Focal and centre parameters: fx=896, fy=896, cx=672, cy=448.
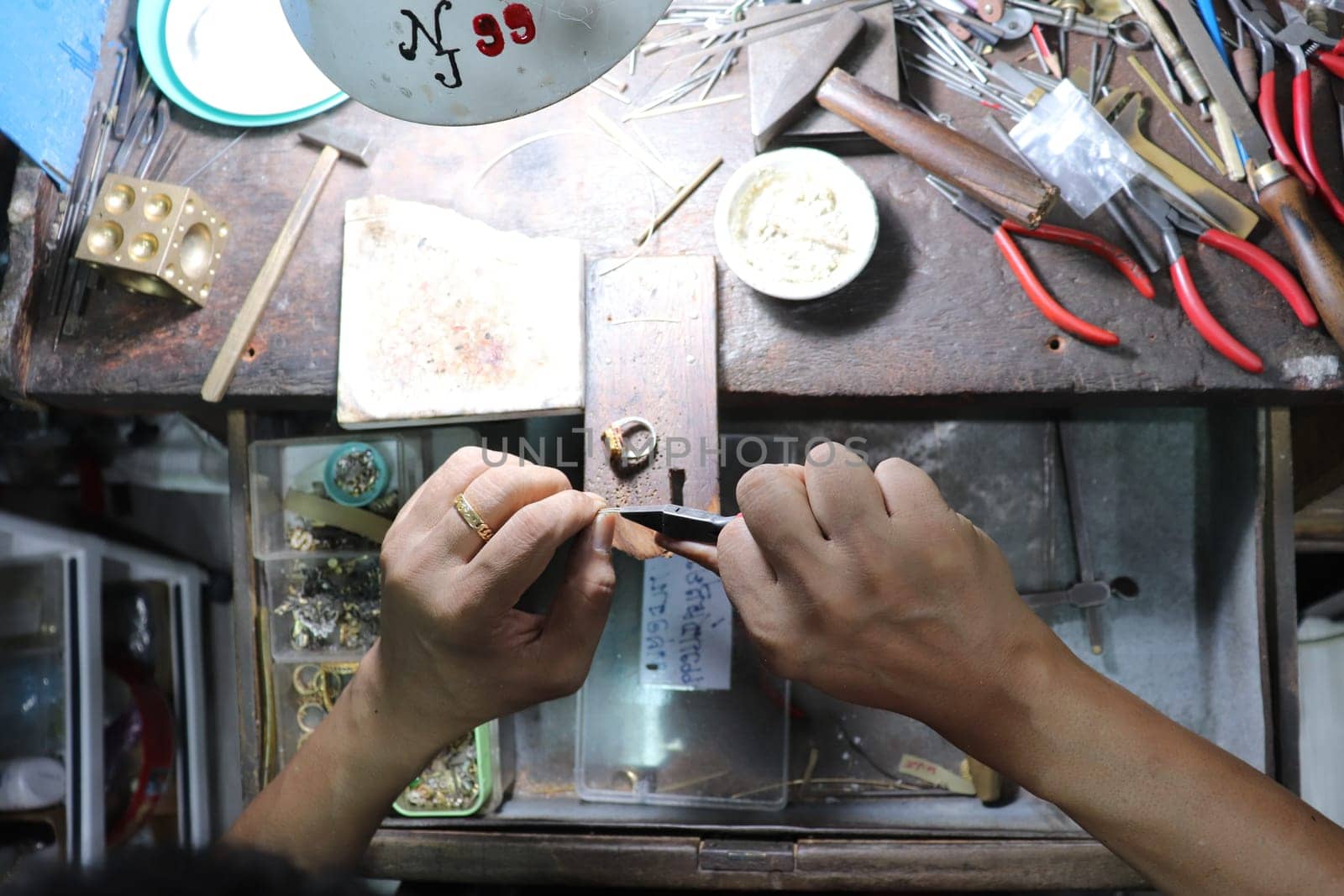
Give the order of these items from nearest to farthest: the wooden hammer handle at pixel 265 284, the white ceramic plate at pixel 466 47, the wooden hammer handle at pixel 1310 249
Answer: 1. the white ceramic plate at pixel 466 47
2. the wooden hammer handle at pixel 1310 249
3. the wooden hammer handle at pixel 265 284

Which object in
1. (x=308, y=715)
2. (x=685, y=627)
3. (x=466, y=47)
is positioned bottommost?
(x=308, y=715)

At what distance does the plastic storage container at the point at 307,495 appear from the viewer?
1709 millimetres

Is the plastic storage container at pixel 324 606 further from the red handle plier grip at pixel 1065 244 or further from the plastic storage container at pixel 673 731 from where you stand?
the red handle plier grip at pixel 1065 244

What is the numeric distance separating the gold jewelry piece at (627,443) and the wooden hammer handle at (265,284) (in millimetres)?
664

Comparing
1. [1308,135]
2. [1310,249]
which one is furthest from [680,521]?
[1308,135]

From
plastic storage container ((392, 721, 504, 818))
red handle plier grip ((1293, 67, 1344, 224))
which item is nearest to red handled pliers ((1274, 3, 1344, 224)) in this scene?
red handle plier grip ((1293, 67, 1344, 224))

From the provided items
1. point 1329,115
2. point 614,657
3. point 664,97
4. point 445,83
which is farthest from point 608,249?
point 1329,115

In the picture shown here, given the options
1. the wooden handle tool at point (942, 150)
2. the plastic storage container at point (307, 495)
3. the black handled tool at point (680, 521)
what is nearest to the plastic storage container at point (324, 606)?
the plastic storage container at point (307, 495)

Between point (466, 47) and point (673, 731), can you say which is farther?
point (673, 731)

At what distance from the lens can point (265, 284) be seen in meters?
1.57

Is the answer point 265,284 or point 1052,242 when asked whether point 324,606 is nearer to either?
point 265,284

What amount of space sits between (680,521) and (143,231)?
101 cm

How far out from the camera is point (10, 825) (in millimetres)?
2121

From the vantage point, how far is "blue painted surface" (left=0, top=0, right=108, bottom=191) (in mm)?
1484
